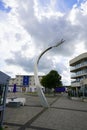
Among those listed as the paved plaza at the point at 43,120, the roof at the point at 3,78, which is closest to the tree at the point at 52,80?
the paved plaza at the point at 43,120

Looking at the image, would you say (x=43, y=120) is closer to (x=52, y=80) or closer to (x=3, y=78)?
(x=3, y=78)

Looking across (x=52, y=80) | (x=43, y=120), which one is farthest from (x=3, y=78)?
(x=52, y=80)

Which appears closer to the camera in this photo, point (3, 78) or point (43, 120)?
point (3, 78)

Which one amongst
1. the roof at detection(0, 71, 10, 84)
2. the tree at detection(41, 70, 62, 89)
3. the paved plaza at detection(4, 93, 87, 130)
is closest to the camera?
the roof at detection(0, 71, 10, 84)

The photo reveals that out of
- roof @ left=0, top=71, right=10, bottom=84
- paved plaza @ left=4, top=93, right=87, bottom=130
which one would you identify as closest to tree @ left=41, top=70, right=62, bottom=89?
paved plaza @ left=4, top=93, right=87, bottom=130

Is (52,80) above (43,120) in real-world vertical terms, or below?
above

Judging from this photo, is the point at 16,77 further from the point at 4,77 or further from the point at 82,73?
the point at 4,77

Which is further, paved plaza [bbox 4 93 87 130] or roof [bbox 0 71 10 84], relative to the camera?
paved plaza [bbox 4 93 87 130]

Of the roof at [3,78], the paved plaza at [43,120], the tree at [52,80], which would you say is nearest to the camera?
the roof at [3,78]

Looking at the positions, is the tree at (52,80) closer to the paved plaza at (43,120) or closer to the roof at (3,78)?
the paved plaza at (43,120)

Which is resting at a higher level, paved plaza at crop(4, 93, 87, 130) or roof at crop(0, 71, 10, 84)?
roof at crop(0, 71, 10, 84)

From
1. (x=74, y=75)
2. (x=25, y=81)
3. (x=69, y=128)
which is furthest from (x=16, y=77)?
(x=69, y=128)

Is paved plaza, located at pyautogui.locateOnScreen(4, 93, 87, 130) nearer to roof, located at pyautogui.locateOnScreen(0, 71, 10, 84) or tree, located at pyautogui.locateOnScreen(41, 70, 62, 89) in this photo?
roof, located at pyautogui.locateOnScreen(0, 71, 10, 84)

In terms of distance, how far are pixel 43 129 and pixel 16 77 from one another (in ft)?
476
